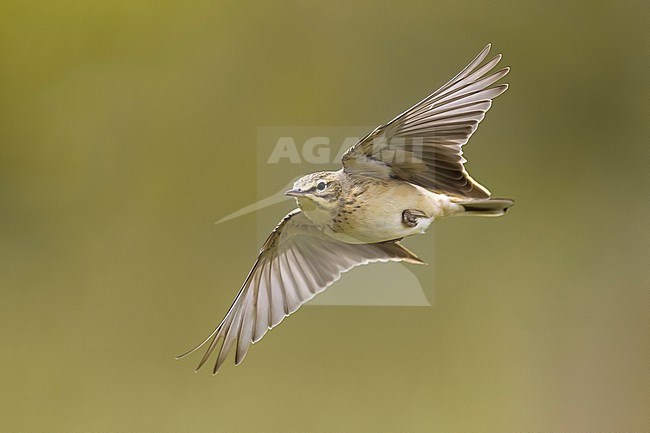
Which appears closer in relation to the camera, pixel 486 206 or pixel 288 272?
pixel 486 206

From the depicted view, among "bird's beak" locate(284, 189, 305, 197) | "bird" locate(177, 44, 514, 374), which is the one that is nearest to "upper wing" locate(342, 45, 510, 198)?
"bird" locate(177, 44, 514, 374)

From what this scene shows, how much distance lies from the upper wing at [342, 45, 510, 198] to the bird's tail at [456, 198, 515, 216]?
0.08ft

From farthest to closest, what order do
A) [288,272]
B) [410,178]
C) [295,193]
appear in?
[288,272] → [410,178] → [295,193]

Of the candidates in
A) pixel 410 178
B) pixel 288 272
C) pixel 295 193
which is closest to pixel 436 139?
pixel 410 178

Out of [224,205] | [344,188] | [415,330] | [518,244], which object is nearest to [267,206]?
[224,205]

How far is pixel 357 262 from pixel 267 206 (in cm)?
114

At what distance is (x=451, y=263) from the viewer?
2838mm

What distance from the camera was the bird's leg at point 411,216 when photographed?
117 centimetres

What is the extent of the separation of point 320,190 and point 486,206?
241 millimetres

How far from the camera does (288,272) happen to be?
1440 millimetres

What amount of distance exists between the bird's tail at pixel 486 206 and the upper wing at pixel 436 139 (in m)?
0.02

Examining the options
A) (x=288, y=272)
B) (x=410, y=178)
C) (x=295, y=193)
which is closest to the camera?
(x=295, y=193)

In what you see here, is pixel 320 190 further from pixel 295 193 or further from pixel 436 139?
pixel 436 139

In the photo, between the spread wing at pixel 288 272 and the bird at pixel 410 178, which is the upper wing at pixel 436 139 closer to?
the bird at pixel 410 178
